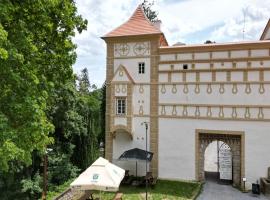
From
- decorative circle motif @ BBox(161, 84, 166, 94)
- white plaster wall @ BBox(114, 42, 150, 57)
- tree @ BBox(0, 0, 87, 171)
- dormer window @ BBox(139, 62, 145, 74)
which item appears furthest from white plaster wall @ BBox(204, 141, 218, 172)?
tree @ BBox(0, 0, 87, 171)

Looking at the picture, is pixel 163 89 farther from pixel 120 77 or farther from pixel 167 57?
pixel 120 77

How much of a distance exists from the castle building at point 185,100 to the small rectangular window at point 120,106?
7 cm

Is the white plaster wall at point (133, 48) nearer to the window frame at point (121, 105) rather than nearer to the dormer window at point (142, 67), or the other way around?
the dormer window at point (142, 67)

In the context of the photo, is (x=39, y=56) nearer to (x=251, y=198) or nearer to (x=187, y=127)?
(x=187, y=127)

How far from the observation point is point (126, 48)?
20.7m

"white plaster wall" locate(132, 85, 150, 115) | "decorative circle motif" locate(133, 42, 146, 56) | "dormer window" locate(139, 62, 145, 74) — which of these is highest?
"decorative circle motif" locate(133, 42, 146, 56)

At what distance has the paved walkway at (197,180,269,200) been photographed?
16.5 metres

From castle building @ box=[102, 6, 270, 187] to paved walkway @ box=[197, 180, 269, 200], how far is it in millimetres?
928

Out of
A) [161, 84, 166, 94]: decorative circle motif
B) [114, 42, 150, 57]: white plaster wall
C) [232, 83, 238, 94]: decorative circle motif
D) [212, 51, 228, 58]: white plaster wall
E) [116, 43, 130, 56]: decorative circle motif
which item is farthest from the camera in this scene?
[116, 43, 130, 56]: decorative circle motif

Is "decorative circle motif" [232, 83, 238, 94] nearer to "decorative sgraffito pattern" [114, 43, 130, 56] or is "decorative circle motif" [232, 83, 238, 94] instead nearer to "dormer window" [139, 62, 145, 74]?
"dormer window" [139, 62, 145, 74]

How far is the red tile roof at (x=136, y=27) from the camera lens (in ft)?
66.8

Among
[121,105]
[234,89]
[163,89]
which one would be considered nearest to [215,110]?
[234,89]

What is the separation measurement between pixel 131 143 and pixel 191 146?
4024 mm

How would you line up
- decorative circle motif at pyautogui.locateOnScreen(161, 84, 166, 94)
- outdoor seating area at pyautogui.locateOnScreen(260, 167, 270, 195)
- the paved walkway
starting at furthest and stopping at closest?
decorative circle motif at pyautogui.locateOnScreen(161, 84, 166, 94), outdoor seating area at pyautogui.locateOnScreen(260, 167, 270, 195), the paved walkway
